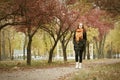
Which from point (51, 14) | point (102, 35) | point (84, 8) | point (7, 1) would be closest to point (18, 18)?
point (51, 14)

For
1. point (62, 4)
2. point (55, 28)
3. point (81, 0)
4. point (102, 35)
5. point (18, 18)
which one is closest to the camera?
point (81, 0)

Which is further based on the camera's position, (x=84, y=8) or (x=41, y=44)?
(x=41, y=44)

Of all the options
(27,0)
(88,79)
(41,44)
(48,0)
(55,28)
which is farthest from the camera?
(41,44)

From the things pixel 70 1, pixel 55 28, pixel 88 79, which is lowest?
pixel 88 79

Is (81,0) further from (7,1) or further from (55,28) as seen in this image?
(55,28)

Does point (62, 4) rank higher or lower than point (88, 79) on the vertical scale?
higher

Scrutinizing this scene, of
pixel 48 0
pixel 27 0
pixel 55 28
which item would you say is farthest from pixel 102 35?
pixel 27 0

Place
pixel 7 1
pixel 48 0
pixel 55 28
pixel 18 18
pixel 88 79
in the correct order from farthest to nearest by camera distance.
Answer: pixel 55 28 < pixel 48 0 < pixel 18 18 < pixel 7 1 < pixel 88 79

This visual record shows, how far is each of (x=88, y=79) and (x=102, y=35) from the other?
48462 mm

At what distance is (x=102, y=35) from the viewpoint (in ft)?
200

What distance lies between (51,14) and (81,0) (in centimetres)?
746

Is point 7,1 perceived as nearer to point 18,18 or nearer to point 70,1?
point 18,18

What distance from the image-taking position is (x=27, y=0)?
21.4m

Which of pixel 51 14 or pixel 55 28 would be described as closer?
Result: pixel 51 14
